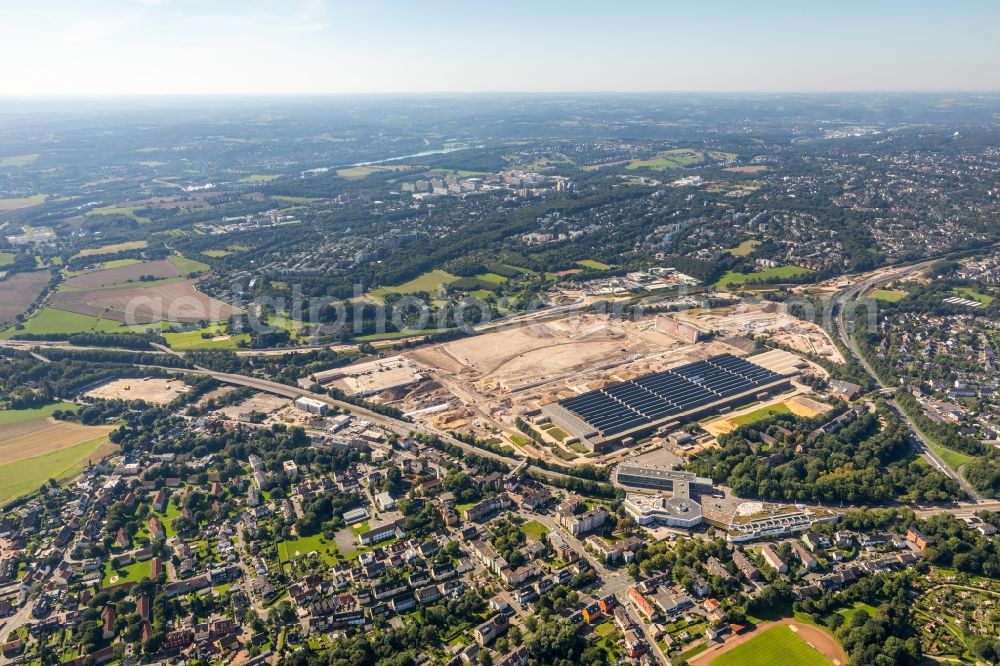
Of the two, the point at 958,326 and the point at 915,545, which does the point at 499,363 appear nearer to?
the point at 915,545

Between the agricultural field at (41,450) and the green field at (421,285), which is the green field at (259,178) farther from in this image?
the agricultural field at (41,450)

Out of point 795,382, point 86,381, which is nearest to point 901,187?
point 795,382

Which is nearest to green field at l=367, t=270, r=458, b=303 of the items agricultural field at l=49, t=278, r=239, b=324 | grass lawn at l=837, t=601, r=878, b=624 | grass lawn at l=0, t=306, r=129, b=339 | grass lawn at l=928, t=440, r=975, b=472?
agricultural field at l=49, t=278, r=239, b=324

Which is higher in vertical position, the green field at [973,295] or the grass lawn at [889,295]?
the green field at [973,295]

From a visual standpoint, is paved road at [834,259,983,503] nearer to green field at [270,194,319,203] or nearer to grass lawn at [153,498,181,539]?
grass lawn at [153,498,181,539]

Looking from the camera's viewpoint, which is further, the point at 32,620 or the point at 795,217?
the point at 795,217

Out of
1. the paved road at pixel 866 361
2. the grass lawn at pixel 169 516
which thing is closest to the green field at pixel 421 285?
the grass lawn at pixel 169 516

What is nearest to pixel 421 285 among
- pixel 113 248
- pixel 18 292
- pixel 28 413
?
pixel 28 413
